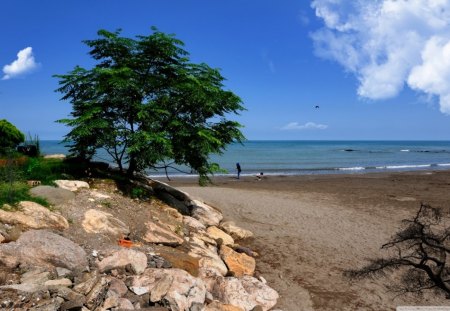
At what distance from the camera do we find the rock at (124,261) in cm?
814

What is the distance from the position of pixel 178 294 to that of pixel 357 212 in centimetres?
1538

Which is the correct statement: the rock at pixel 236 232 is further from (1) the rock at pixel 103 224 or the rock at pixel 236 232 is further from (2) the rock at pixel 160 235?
(1) the rock at pixel 103 224

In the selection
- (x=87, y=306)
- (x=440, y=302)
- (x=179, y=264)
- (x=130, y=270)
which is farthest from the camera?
(x=440, y=302)

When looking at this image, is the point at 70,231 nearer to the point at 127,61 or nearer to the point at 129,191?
the point at 129,191

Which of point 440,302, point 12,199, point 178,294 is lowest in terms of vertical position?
point 440,302

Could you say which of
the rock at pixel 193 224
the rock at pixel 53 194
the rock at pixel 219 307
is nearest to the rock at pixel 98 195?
the rock at pixel 53 194

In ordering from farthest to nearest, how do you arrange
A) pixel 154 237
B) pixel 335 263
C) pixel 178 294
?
pixel 335 263
pixel 154 237
pixel 178 294

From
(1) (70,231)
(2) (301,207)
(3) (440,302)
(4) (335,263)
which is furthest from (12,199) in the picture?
(2) (301,207)

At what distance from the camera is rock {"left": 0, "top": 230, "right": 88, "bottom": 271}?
744 cm

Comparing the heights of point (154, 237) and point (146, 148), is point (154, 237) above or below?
below

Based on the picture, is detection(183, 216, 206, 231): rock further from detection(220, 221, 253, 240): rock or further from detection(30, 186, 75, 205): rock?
detection(30, 186, 75, 205): rock

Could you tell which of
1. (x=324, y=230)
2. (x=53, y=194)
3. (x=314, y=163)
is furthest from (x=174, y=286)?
(x=314, y=163)

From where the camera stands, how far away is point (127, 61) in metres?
14.6

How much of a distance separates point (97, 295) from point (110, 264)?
4.63 ft
